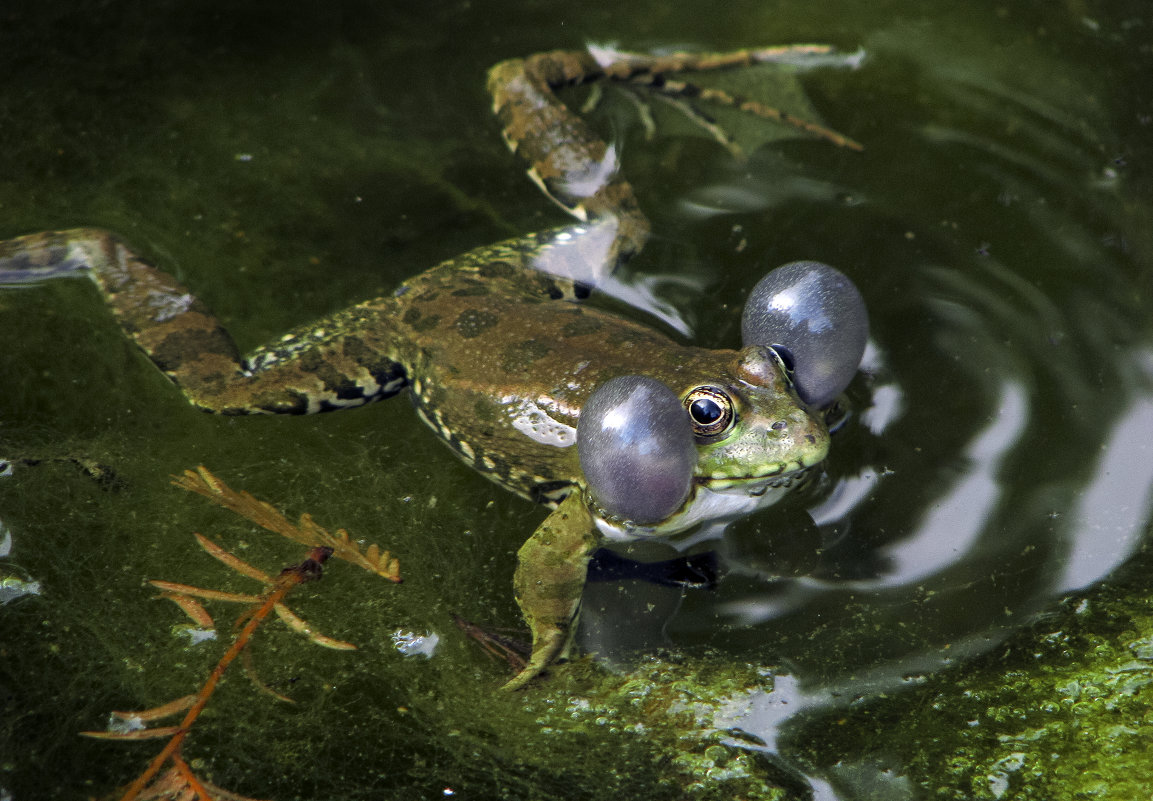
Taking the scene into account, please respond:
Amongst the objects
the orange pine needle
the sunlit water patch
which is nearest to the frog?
the sunlit water patch

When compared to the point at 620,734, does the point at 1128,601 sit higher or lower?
higher

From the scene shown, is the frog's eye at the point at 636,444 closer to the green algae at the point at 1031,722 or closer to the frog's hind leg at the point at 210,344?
the green algae at the point at 1031,722

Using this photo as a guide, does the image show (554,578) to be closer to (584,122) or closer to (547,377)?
(547,377)

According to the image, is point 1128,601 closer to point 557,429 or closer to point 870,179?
point 557,429

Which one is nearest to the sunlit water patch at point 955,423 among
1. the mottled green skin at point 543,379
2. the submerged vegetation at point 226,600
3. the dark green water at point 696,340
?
the dark green water at point 696,340

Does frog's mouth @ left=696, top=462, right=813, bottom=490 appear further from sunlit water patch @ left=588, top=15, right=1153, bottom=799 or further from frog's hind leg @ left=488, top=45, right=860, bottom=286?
frog's hind leg @ left=488, top=45, right=860, bottom=286

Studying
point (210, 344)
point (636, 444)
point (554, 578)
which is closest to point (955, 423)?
point (636, 444)

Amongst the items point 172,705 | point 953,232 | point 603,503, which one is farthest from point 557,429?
point 953,232
